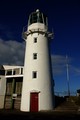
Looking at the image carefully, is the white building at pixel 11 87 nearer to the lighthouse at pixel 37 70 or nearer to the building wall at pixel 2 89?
the building wall at pixel 2 89

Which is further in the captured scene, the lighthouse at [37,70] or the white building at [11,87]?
the white building at [11,87]

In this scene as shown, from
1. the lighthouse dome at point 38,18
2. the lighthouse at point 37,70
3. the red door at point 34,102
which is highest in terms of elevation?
the lighthouse dome at point 38,18

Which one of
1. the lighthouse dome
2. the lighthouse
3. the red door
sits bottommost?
the red door

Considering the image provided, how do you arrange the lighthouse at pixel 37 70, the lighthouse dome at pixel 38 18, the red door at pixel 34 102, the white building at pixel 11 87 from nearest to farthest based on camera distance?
1. the red door at pixel 34 102
2. the lighthouse at pixel 37 70
3. the lighthouse dome at pixel 38 18
4. the white building at pixel 11 87

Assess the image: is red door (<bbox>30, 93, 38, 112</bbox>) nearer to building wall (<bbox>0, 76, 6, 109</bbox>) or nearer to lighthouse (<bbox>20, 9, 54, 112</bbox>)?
lighthouse (<bbox>20, 9, 54, 112</bbox>)

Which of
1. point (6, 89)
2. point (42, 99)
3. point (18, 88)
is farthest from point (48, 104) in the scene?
point (6, 89)

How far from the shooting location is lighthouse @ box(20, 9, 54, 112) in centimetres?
2280

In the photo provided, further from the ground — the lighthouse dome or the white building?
the lighthouse dome

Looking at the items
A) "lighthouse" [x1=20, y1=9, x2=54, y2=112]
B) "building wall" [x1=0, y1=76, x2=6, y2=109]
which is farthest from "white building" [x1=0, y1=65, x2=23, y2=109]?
"lighthouse" [x1=20, y1=9, x2=54, y2=112]

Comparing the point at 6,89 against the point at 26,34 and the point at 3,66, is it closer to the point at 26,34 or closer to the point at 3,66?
the point at 3,66

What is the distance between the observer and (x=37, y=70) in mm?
23703

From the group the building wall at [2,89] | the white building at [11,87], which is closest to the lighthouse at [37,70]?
the white building at [11,87]

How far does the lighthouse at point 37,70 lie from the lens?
22.8 m

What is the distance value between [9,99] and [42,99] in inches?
289
